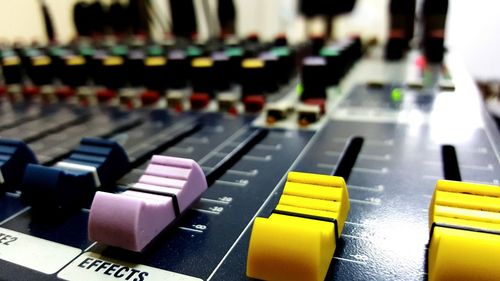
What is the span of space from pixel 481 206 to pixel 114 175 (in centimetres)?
69

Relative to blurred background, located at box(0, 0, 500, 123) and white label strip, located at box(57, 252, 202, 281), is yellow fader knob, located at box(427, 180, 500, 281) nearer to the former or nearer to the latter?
white label strip, located at box(57, 252, 202, 281)

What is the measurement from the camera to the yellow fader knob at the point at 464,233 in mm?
509

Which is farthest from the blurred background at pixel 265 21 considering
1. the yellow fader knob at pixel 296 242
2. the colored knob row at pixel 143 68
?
the yellow fader knob at pixel 296 242

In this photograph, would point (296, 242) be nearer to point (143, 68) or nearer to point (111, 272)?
point (111, 272)

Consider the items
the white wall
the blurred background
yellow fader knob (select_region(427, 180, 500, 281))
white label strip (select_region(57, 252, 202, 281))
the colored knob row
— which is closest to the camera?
yellow fader knob (select_region(427, 180, 500, 281))

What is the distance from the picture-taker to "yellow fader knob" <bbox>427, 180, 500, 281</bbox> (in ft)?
1.67

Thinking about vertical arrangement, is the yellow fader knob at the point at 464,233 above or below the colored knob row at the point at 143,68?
below

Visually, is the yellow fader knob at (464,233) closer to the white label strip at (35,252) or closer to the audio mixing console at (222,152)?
the audio mixing console at (222,152)

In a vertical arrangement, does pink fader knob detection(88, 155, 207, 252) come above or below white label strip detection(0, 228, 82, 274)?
above

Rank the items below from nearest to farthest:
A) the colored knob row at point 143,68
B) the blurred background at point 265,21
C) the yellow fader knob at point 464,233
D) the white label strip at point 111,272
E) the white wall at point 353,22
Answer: the yellow fader knob at point 464,233, the white label strip at point 111,272, the colored knob row at point 143,68, the blurred background at point 265,21, the white wall at point 353,22

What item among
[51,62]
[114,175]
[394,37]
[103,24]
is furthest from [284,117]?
[103,24]

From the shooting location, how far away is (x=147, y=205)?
0.65 m

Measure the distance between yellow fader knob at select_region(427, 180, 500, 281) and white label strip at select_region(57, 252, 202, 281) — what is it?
0.33 meters

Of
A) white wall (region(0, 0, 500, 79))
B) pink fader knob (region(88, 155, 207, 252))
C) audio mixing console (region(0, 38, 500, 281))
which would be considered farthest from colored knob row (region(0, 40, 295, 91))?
white wall (region(0, 0, 500, 79))
